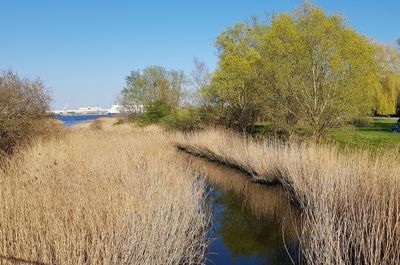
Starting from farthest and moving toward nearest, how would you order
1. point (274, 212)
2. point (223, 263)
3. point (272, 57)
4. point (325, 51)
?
point (272, 57)
point (325, 51)
point (274, 212)
point (223, 263)

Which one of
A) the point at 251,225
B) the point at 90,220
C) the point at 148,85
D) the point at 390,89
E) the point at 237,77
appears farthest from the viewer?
the point at 148,85

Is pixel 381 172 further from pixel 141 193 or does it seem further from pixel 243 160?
pixel 243 160

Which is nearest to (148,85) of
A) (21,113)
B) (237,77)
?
(237,77)

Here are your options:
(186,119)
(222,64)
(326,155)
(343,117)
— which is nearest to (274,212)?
(326,155)

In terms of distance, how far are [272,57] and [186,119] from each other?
50.5 ft

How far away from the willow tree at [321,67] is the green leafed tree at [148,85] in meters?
28.7

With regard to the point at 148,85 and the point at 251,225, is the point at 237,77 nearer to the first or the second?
→ the point at 251,225

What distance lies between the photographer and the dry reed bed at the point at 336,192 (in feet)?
15.3

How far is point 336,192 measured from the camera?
759 centimetres

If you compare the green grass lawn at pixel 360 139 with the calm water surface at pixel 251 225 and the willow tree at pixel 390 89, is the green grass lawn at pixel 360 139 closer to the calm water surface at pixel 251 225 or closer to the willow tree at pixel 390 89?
the calm water surface at pixel 251 225

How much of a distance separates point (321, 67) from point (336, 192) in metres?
8.69

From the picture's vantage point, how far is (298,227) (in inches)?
332

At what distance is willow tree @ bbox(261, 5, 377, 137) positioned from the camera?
567 inches

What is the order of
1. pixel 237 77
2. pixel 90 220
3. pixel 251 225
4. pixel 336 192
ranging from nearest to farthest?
pixel 90 220 < pixel 336 192 < pixel 251 225 < pixel 237 77
